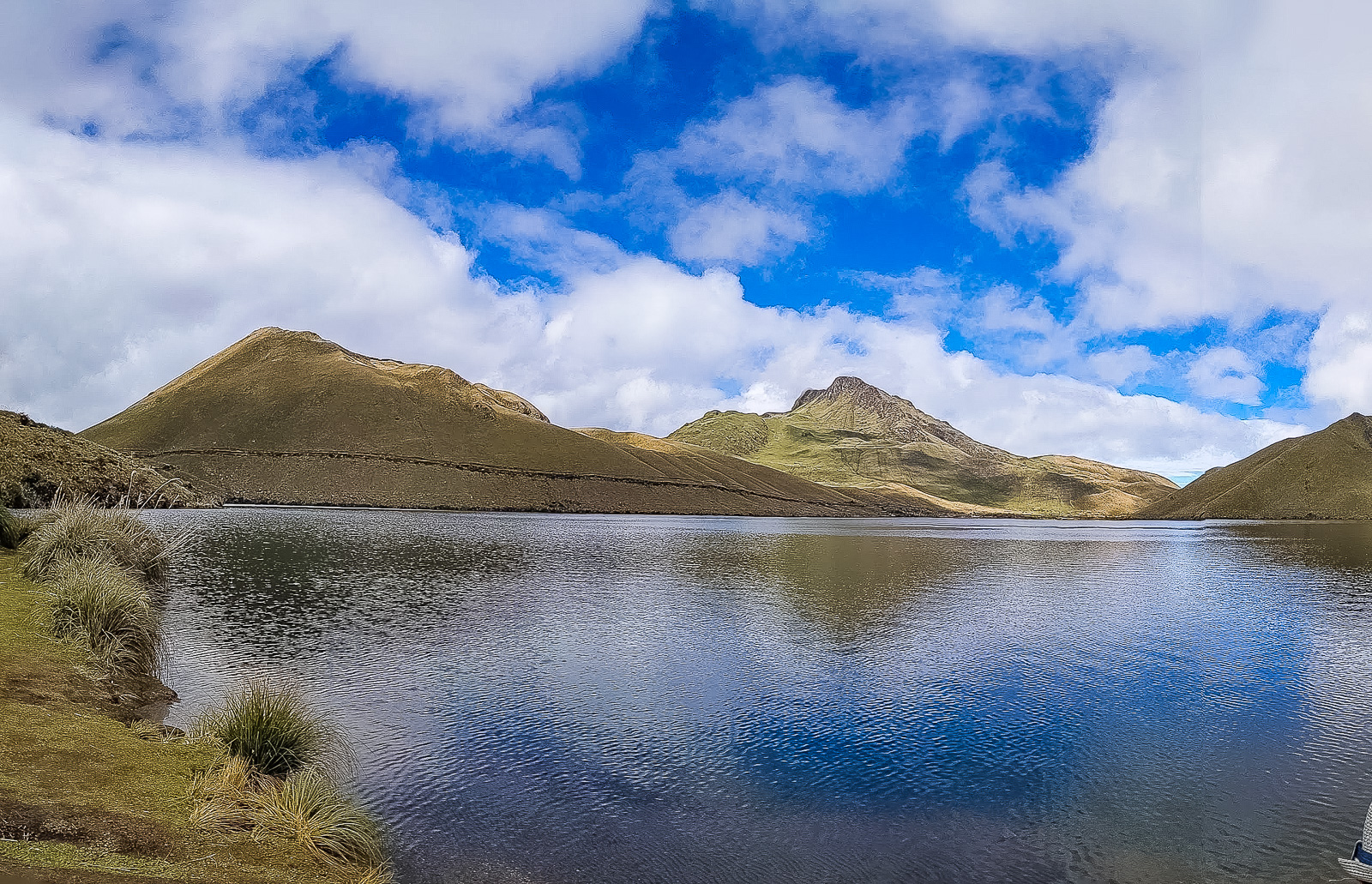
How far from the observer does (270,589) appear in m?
29.3

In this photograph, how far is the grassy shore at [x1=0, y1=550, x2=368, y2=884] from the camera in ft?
23.2

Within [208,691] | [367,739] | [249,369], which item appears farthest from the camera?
[249,369]

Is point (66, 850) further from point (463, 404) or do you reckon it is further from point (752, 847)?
point (463, 404)

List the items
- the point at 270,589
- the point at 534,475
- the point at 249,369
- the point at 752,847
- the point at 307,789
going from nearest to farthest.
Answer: the point at 307,789, the point at 752,847, the point at 270,589, the point at 534,475, the point at 249,369

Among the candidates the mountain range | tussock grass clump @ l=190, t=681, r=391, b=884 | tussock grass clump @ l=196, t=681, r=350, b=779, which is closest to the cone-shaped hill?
the mountain range

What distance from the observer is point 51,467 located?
5947 cm

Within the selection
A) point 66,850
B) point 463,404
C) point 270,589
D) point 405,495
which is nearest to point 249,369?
point 463,404

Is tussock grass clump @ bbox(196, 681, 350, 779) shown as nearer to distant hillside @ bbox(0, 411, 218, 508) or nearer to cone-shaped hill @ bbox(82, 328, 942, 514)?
distant hillside @ bbox(0, 411, 218, 508)

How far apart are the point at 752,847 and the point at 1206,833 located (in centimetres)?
626

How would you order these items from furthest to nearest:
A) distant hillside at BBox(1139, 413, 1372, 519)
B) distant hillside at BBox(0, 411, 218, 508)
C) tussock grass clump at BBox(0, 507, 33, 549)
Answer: distant hillside at BBox(1139, 413, 1372, 519) < distant hillside at BBox(0, 411, 218, 508) < tussock grass clump at BBox(0, 507, 33, 549)

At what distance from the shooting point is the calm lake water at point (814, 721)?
10.5 metres

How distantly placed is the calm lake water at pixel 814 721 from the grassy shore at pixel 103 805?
1.94 m

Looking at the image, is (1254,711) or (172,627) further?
(172,627)

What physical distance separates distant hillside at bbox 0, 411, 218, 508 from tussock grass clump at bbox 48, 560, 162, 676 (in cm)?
3541
